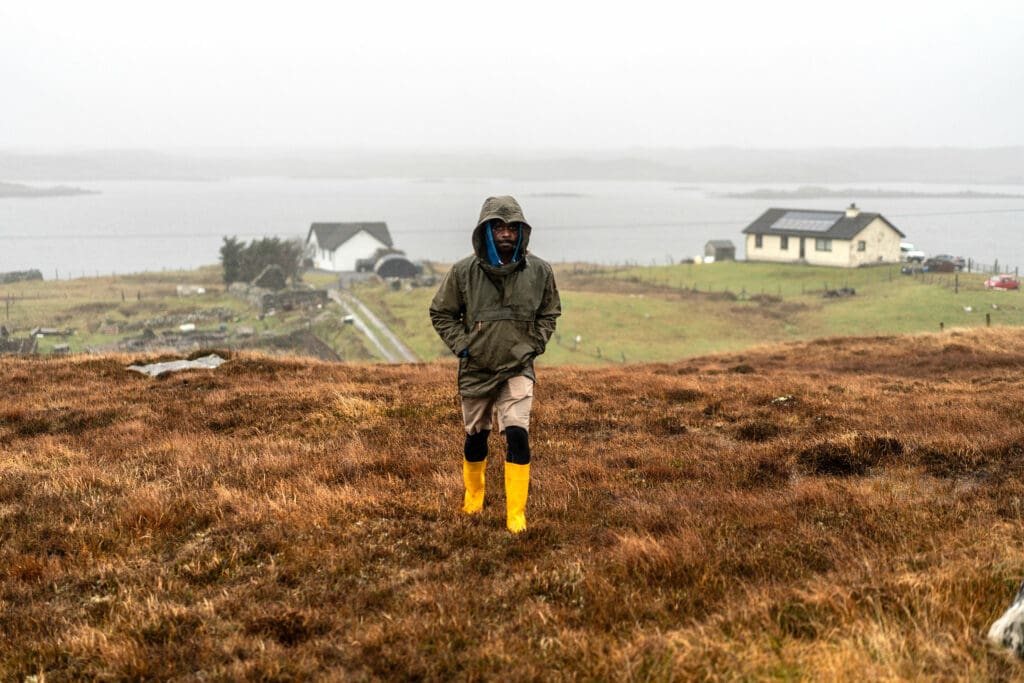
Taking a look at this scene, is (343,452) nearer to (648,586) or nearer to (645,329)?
(648,586)

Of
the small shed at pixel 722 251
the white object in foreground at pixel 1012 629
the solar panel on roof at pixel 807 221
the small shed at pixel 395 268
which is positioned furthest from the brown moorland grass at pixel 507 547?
the small shed at pixel 722 251

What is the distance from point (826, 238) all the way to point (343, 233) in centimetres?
5929

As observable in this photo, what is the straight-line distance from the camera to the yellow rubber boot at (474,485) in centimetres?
707

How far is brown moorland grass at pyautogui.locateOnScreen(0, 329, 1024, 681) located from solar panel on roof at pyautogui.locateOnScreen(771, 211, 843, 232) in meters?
71.9

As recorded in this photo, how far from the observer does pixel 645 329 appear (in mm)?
52219

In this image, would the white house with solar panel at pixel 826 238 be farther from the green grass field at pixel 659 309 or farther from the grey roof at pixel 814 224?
the green grass field at pixel 659 309

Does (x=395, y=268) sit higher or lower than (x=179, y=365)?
higher

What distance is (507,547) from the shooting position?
6.03m

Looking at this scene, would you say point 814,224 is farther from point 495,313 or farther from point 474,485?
point 495,313

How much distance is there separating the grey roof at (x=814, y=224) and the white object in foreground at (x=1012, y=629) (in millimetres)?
77695

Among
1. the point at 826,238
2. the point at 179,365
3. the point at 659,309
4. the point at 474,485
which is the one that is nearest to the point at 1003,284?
the point at 826,238

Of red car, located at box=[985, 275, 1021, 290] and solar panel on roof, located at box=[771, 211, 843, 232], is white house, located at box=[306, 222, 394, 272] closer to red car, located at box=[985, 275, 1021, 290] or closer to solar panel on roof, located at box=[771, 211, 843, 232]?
solar panel on roof, located at box=[771, 211, 843, 232]

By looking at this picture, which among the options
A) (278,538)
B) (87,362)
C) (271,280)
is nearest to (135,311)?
(271,280)

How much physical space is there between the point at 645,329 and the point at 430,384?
1503 inches
